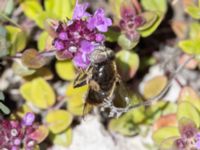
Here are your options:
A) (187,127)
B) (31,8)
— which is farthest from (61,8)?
(187,127)

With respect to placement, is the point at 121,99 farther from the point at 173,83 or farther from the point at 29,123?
the point at 173,83

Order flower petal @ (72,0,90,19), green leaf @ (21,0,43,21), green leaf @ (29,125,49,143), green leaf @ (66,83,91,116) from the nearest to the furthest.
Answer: flower petal @ (72,0,90,19)
green leaf @ (29,125,49,143)
green leaf @ (66,83,91,116)
green leaf @ (21,0,43,21)

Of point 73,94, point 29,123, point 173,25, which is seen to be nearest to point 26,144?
point 29,123

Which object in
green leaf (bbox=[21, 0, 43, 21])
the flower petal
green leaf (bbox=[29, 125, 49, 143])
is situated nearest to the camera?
the flower petal

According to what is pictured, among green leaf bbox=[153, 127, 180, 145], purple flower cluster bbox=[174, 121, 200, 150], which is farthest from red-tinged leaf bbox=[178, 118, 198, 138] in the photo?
green leaf bbox=[153, 127, 180, 145]

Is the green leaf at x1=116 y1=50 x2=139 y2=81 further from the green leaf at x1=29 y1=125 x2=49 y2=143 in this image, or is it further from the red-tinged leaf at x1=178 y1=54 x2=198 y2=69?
the green leaf at x1=29 y1=125 x2=49 y2=143

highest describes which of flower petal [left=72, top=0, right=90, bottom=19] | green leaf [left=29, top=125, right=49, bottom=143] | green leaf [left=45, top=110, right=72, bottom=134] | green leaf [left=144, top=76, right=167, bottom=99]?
flower petal [left=72, top=0, right=90, bottom=19]

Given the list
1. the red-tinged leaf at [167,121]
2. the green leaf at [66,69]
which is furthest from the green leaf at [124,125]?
the green leaf at [66,69]
